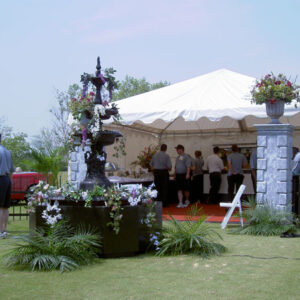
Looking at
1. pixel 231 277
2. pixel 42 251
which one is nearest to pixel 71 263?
pixel 42 251

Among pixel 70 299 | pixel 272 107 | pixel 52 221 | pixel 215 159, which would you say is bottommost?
pixel 70 299

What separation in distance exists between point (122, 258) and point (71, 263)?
924 mm

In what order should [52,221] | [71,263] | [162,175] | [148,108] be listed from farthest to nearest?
[162,175], [148,108], [52,221], [71,263]

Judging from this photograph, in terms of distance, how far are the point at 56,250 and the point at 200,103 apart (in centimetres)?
604

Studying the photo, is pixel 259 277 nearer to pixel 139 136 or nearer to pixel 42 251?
pixel 42 251

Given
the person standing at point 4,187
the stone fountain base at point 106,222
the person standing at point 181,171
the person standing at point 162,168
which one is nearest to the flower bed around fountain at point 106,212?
the stone fountain base at point 106,222

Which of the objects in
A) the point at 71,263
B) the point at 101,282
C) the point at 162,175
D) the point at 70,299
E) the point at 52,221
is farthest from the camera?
the point at 162,175

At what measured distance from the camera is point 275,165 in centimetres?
976

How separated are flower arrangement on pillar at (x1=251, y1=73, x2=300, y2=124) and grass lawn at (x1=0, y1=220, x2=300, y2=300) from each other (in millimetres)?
3771

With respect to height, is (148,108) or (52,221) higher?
(148,108)

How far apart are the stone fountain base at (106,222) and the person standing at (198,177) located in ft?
29.4

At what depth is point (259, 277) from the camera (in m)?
5.32

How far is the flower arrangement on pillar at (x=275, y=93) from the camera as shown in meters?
9.68

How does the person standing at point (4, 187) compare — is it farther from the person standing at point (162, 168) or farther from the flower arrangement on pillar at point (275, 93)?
the person standing at point (162, 168)
